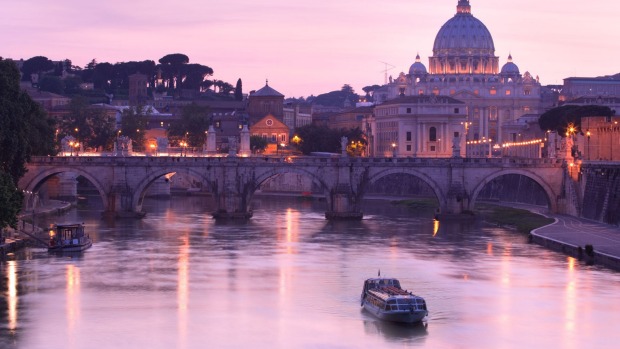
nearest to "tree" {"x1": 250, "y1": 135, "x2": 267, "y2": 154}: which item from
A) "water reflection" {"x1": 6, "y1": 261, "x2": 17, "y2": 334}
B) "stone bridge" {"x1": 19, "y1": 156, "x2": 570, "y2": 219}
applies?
"stone bridge" {"x1": 19, "y1": 156, "x2": 570, "y2": 219}

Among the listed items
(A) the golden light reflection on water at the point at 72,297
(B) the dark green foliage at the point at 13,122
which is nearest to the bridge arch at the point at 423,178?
(B) the dark green foliage at the point at 13,122

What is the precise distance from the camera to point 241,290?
60.2m

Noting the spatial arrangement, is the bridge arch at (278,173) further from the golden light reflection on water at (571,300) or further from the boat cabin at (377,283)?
the boat cabin at (377,283)

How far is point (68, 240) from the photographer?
73562 millimetres

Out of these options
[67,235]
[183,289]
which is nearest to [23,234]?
[67,235]

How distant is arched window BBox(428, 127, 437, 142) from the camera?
17075 centimetres

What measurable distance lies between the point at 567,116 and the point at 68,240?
235ft

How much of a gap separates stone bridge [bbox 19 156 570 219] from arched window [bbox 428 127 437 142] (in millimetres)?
69676

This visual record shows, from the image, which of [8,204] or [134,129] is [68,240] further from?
[134,129]

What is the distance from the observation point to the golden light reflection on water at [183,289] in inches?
1983

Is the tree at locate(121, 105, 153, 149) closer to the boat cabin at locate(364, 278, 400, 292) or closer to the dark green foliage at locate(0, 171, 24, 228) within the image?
the dark green foliage at locate(0, 171, 24, 228)

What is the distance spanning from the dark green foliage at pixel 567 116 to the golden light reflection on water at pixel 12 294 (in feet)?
232

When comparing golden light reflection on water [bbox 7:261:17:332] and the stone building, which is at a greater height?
the stone building

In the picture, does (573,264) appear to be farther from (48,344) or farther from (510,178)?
(510,178)
